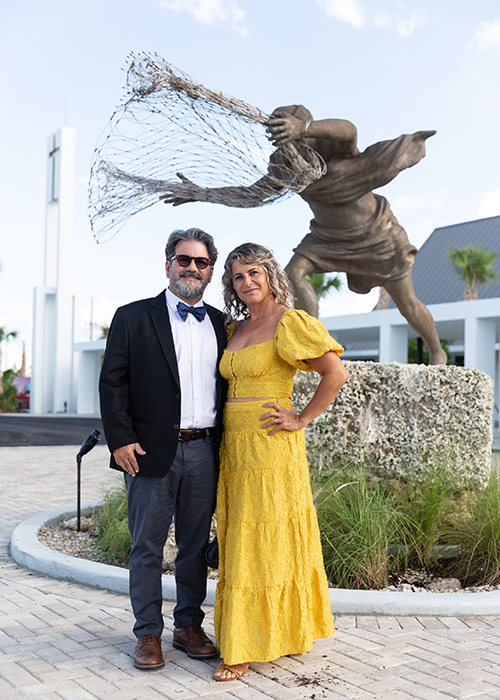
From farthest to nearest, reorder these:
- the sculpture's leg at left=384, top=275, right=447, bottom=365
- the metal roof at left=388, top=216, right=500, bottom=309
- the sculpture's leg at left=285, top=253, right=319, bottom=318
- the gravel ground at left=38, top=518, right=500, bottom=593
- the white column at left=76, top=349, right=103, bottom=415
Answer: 1. the white column at left=76, top=349, right=103, bottom=415
2. the metal roof at left=388, top=216, right=500, bottom=309
3. the sculpture's leg at left=384, top=275, right=447, bottom=365
4. the sculpture's leg at left=285, top=253, right=319, bottom=318
5. the gravel ground at left=38, top=518, right=500, bottom=593

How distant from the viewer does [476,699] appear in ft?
9.64

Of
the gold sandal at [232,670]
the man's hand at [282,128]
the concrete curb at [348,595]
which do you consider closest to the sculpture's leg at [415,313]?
the man's hand at [282,128]

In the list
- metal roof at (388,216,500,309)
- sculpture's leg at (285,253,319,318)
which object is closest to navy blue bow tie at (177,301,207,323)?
sculpture's leg at (285,253,319,318)

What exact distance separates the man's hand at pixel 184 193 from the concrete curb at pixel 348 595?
279cm

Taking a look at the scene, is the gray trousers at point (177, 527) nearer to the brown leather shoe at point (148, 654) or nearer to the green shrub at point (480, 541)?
the brown leather shoe at point (148, 654)

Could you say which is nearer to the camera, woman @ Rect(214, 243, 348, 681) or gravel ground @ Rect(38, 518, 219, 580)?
woman @ Rect(214, 243, 348, 681)

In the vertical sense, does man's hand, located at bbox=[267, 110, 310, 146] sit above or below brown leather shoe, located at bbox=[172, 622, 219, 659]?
above

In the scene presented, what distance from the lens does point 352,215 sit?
20.3 ft

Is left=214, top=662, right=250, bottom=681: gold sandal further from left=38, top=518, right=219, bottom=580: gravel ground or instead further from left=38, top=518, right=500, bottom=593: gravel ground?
left=38, top=518, right=219, bottom=580: gravel ground

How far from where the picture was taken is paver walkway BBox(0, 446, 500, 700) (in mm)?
3041

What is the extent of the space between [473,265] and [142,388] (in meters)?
24.7

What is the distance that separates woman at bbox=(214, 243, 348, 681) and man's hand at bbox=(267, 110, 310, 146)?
79.1 inches

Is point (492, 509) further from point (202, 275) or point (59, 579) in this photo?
point (59, 579)

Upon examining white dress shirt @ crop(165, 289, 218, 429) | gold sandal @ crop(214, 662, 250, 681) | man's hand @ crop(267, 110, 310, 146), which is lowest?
gold sandal @ crop(214, 662, 250, 681)
